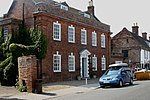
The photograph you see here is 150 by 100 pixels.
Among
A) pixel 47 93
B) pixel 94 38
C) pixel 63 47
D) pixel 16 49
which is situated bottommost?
pixel 47 93

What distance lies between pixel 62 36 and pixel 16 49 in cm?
558

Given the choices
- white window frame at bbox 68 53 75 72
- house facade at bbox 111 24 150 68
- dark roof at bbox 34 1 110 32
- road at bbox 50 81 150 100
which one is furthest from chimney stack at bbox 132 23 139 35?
road at bbox 50 81 150 100

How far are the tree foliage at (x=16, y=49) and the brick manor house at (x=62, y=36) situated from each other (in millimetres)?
759

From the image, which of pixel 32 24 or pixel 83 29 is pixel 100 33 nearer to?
pixel 83 29

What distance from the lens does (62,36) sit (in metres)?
28.1

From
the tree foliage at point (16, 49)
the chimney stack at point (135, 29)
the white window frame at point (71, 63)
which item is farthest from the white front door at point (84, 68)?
the chimney stack at point (135, 29)

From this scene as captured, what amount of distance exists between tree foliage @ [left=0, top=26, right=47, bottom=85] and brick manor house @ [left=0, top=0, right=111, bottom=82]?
2.49 ft

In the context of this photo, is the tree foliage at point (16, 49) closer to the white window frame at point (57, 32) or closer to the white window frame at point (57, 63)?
the white window frame at point (57, 32)

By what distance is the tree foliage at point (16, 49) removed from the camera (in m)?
24.1

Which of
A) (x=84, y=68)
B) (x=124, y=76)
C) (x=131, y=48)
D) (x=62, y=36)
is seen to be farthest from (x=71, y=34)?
(x=131, y=48)

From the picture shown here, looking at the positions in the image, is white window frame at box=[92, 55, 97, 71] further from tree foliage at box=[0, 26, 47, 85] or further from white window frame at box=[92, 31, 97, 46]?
tree foliage at box=[0, 26, 47, 85]

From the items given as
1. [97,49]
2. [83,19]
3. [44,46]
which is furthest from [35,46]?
[97,49]

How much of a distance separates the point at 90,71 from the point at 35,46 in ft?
33.2

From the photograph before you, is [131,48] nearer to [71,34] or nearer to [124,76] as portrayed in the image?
[71,34]
